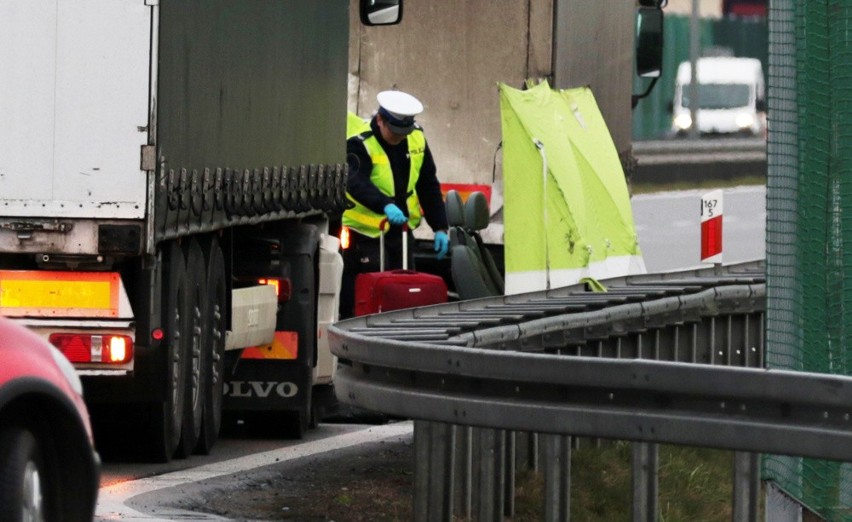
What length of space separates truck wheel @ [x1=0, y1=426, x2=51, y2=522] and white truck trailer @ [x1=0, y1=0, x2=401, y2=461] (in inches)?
165

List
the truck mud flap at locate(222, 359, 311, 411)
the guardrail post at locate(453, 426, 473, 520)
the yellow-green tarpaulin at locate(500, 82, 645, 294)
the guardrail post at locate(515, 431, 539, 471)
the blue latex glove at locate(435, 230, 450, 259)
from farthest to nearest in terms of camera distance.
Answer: the blue latex glove at locate(435, 230, 450, 259)
the yellow-green tarpaulin at locate(500, 82, 645, 294)
the truck mud flap at locate(222, 359, 311, 411)
the guardrail post at locate(515, 431, 539, 471)
the guardrail post at locate(453, 426, 473, 520)

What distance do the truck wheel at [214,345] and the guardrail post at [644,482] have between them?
5429 millimetres

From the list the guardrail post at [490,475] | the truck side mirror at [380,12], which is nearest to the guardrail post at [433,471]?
the guardrail post at [490,475]

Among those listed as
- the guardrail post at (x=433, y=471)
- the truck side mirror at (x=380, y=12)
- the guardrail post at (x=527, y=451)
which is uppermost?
the truck side mirror at (x=380, y=12)

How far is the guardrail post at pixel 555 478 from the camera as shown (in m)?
8.59

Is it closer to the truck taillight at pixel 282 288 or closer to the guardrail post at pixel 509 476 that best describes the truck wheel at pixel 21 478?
the guardrail post at pixel 509 476

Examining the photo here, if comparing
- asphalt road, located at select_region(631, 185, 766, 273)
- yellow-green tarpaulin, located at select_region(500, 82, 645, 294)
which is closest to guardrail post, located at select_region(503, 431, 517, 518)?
yellow-green tarpaulin, located at select_region(500, 82, 645, 294)

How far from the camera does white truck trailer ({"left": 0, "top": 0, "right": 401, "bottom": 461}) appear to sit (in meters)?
11.8

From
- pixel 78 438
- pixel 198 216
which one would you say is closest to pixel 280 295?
pixel 198 216

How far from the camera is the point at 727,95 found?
68.2 metres

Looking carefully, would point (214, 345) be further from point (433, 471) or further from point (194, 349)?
point (433, 471)

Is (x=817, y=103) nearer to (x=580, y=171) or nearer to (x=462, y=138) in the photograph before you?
(x=580, y=171)

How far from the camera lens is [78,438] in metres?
7.80

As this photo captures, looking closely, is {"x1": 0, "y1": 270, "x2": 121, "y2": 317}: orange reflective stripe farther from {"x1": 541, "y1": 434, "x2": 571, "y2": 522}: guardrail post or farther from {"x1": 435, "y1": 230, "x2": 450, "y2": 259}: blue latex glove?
{"x1": 435, "y1": 230, "x2": 450, "y2": 259}: blue latex glove
